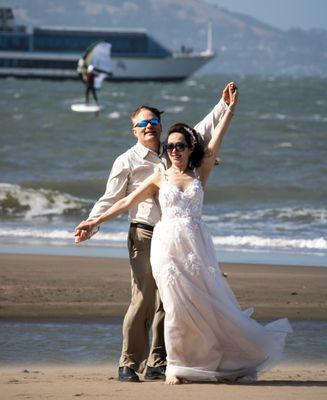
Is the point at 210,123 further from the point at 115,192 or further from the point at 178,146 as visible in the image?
the point at 115,192

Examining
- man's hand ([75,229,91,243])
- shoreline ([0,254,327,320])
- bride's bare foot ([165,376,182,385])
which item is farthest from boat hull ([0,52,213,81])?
bride's bare foot ([165,376,182,385])

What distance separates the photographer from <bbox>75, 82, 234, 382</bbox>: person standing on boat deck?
234 inches

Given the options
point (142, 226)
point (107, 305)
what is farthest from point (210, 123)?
point (107, 305)

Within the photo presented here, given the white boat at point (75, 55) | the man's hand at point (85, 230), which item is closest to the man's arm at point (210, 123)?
the man's hand at point (85, 230)

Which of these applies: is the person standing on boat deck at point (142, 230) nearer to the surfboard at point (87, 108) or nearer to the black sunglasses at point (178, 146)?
the black sunglasses at point (178, 146)

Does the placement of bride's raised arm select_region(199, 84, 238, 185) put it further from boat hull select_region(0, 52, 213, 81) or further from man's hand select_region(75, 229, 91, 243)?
boat hull select_region(0, 52, 213, 81)

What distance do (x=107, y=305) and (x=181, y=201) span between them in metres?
2.89

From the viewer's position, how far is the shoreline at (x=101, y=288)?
8.35m

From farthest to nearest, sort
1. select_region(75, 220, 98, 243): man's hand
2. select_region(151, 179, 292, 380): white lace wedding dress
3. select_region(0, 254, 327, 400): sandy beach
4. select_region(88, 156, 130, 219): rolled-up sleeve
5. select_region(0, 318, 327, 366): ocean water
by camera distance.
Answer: select_region(0, 318, 327, 366): ocean water, select_region(88, 156, 130, 219): rolled-up sleeve, select_region(75, 220, 98, 243): man's hand, select_region(151, 179, 292, 380): white lace wedding dress, select_region(0, 254, 327, 400): sandy beach

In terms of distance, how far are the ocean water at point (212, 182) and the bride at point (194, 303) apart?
5.68 meters

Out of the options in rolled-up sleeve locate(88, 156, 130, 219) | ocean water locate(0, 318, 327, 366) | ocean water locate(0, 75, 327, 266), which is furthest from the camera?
ocean water locate(0, 75, 327, 266)

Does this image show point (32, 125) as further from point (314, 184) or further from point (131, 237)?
point (131, 237)

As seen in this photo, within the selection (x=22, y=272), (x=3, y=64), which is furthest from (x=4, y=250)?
(x=3, y=64)

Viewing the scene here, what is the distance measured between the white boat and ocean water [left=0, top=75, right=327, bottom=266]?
4715cm
